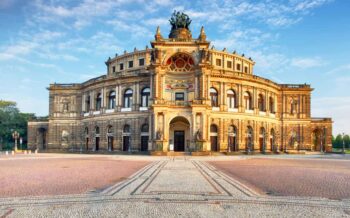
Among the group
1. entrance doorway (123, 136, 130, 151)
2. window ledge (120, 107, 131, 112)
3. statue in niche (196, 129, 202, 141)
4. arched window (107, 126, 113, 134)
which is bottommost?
entrance doorway (123, 136, 130, 151)

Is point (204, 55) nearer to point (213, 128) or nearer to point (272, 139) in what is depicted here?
point (213, 128)

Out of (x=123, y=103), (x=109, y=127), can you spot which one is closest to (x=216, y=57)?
(x=123, y=103)

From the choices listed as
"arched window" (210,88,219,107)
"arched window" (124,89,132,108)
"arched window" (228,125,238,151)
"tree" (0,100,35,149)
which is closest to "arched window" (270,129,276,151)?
"arched window" (228,125,238,151)

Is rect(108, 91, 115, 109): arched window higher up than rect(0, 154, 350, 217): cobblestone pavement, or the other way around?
rect(108, 91, 115, 109): arched window

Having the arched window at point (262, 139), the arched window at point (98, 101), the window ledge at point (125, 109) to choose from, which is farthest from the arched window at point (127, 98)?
the arched window at point (262, 139)

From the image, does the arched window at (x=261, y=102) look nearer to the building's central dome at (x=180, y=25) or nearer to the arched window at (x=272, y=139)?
the arched window at (x=272, y=139)

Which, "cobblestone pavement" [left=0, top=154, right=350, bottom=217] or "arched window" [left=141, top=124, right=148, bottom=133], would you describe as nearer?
"cobblestone pavement" [left=0, top=154, right=350, bottom=217]

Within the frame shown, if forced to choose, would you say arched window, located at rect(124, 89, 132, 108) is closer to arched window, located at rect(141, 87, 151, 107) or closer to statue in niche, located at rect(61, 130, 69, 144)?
arched window, located at rect(141, 87, 151, 107)

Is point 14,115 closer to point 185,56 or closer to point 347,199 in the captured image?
point 185,56

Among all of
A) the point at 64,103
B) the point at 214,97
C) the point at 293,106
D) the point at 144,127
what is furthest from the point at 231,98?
the point at 64,103

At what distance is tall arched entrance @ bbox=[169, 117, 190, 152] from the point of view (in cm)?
4891

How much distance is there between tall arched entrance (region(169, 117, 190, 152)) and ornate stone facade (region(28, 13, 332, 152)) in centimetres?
17

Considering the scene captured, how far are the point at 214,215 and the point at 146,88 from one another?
44.7m

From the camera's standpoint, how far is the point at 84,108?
60.5 metres
